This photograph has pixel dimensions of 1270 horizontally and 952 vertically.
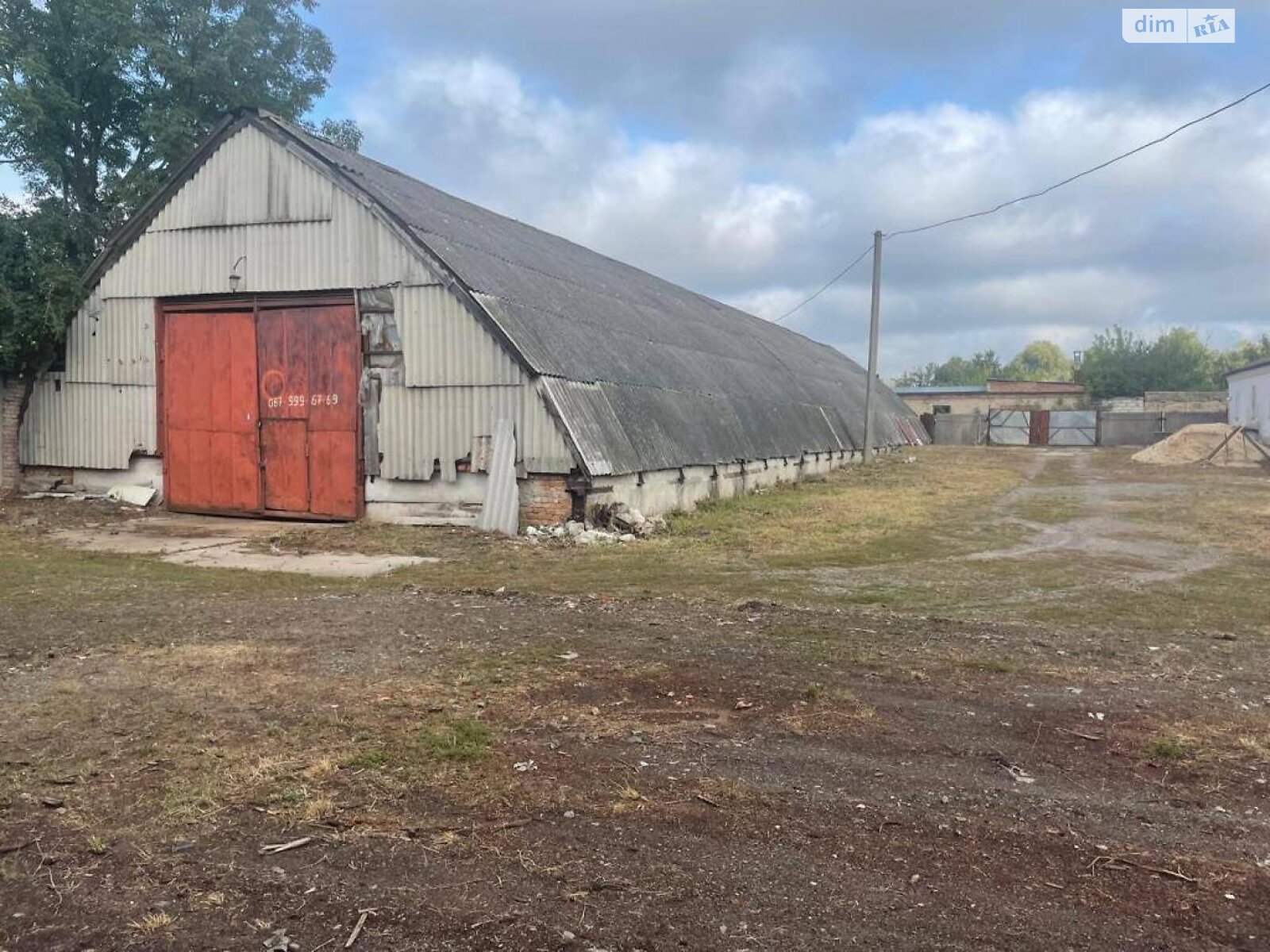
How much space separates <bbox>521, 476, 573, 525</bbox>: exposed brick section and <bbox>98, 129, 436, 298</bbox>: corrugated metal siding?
388 centimetres

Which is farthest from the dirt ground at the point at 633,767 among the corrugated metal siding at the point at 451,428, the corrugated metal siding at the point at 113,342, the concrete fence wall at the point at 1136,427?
the concrete fence wall at the point at 1136,427

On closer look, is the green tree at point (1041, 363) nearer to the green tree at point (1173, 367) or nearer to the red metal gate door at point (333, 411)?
the green tree at point (1173, 367)

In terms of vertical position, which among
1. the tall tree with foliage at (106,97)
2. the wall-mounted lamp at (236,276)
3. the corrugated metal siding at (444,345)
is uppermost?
the tall tree with foliage at (106,97)

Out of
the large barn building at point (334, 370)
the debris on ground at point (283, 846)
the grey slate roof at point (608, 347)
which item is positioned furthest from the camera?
the grey slate roof at point (608, 347)

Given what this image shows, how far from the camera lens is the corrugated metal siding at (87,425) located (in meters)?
17.7

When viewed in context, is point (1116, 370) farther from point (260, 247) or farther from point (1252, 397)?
point (260, 247)

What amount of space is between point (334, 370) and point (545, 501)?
466 centimetres

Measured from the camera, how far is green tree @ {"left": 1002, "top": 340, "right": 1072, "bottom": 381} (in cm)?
13788

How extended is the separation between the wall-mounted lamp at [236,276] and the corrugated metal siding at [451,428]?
12.2ft

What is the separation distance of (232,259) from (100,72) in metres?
8.58

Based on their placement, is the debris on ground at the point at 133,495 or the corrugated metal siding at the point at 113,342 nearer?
the debris on ground at the point at 133,495

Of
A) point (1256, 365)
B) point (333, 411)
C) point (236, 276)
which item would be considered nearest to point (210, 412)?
point (236, 276)

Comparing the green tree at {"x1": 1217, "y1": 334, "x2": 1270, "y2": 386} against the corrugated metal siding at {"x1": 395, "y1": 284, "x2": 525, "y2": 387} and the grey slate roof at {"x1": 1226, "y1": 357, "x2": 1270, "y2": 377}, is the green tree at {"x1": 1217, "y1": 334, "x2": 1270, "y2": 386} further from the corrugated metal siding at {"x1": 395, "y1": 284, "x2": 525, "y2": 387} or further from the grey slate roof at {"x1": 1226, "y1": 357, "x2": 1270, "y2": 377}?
the corrugated metal siding at {"x1": 395, "y1": 284, "x2": 525, "y2": 387}

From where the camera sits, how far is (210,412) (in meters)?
17.1
